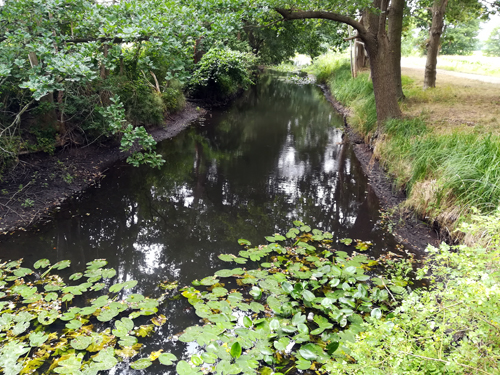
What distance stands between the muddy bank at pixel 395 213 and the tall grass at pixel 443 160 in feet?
0.92

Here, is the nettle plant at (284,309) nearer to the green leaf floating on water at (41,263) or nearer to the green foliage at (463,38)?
the green leaf floating on water at (41,263)

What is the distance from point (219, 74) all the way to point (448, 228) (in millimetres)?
11782

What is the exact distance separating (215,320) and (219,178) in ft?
16.0

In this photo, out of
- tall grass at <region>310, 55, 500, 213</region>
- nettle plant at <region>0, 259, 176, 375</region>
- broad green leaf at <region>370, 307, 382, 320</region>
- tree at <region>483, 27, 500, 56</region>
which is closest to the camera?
nettle plant at <region>0, 259, 176, 375</region>

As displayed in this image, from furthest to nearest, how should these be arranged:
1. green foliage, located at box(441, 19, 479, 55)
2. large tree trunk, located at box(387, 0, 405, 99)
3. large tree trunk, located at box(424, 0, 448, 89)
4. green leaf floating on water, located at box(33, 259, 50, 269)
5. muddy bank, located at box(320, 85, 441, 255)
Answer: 1. green foliage, located at box(441, 19, 479, 55)
2. large tree trunk, located at box(424, 0, 448, 89)
3. large tree trunk, located at box(387, 0, 405, 99)
4. muddy bank, located at box(320, 85, 441, 255)
5. green leaf floating on water, located at box(33, 259, 50, 269)

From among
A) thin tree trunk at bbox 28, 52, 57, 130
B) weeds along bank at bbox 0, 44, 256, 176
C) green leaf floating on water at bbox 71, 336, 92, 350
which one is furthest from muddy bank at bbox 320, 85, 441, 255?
thin tree trunk at bbox 28, 52, 57, 130

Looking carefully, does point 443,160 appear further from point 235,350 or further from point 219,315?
point 235,350

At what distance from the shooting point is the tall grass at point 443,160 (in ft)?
15.8

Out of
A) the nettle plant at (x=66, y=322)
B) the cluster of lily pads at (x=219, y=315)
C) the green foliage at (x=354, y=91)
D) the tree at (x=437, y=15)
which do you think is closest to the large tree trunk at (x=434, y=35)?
the tree at (x=437, y=15)

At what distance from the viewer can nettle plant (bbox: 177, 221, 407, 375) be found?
122 inches

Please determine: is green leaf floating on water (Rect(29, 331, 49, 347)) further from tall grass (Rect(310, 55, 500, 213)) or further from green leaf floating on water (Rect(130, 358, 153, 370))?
tall grass (Rect(310, 55, 500, 213))

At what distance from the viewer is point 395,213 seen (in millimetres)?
6301

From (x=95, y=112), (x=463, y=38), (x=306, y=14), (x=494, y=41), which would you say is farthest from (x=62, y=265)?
(x=494, y=41)

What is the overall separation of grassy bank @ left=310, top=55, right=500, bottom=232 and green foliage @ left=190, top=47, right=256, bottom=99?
5670mm
